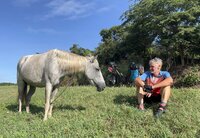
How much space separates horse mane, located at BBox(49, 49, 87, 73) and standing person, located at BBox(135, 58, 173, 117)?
1567mm

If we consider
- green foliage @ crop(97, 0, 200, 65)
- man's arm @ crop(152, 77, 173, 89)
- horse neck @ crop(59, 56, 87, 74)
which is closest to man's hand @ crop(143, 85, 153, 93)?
man's arm @ crop(152, 77, 173, 89)

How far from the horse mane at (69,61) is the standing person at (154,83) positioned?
1.57 m

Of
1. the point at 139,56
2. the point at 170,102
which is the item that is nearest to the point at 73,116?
the point at 170,102

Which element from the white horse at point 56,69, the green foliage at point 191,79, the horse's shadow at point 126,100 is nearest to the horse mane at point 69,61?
the white horse at point 56,69

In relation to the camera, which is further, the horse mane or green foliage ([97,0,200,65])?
green foliage ([97,0,200,65])

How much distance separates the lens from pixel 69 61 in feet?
24.9

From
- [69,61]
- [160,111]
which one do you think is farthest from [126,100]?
[160,111]

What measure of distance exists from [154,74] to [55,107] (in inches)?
127

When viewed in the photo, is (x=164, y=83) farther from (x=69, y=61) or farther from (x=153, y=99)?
(x=69, y=61)

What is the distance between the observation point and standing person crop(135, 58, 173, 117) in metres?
6.59

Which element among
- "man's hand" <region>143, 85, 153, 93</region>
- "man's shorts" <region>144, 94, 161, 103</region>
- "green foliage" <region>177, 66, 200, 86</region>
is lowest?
"man's shorts" <region>144, 94, 161, 103</region>

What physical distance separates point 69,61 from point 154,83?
2.13 meters

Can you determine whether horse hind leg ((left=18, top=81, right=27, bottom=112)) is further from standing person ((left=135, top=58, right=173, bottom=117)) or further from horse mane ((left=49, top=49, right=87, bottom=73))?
standing person ((left=135, top=58, right=173, bottom=117))

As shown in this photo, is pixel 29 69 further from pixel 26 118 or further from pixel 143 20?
pixel 143 20
